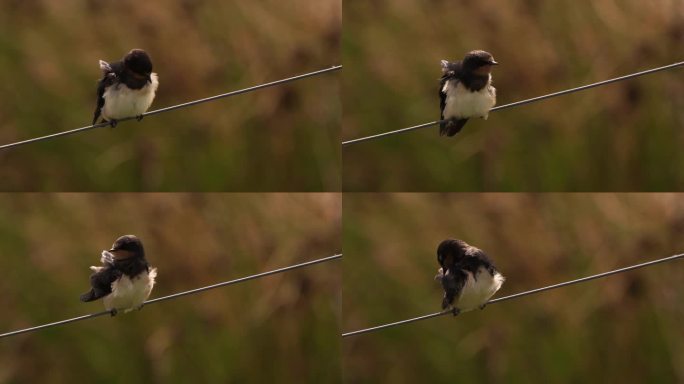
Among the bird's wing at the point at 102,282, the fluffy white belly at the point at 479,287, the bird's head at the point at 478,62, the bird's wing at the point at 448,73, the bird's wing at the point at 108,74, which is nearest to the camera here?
the fluffy white belly at the point at 479,287

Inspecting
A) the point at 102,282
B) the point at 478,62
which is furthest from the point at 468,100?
the point at 102,282

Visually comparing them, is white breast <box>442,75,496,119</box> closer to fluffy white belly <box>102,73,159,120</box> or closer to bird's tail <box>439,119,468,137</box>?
bird's tail <box>439,119,468,137</box>

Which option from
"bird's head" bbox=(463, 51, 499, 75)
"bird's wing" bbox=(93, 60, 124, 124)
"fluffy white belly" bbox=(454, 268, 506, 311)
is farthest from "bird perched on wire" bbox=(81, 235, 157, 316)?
"bird's head" bbox=(463, 51, 499, 75)

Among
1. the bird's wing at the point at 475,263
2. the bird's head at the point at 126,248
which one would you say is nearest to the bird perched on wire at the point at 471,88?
the bird's wing at the point at 475,263

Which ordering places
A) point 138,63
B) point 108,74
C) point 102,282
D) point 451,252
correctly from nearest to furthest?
point 451,252
point 102,282
point 138,63
point 108,74

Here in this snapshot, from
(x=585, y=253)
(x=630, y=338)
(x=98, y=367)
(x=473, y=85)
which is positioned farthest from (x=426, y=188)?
(x=473, y=85)

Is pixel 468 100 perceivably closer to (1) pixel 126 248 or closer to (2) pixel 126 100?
(2) pixel 126 100

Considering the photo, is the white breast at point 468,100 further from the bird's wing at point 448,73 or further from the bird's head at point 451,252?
the bird's head at point 451,252
